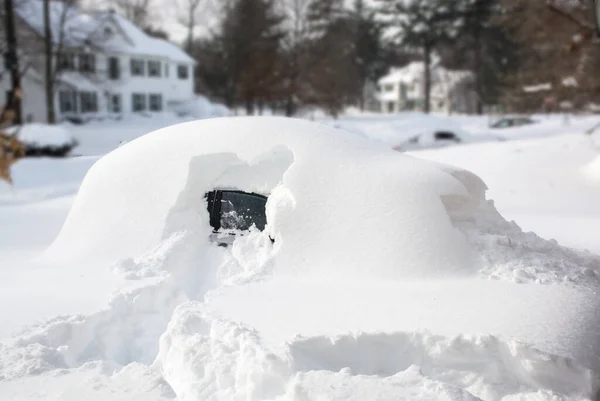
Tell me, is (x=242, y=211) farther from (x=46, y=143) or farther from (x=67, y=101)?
(x=67, y=101)

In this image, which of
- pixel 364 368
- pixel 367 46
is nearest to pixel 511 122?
pixel 367 46

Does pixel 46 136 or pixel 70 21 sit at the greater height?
pixel 70 21

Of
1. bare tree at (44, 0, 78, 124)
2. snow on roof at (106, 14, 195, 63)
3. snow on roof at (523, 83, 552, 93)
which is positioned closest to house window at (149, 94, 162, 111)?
snow on roof at (106, 14, 195, 63)

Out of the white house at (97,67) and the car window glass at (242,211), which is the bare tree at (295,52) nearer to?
the white house at (97,67)

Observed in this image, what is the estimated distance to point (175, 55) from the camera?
44062 millimetres

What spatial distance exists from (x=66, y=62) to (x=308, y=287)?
2895 cm

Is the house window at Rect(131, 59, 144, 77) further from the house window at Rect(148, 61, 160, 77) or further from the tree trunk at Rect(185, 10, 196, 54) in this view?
the tree trunk at Rect(185, 10, 196, 54)

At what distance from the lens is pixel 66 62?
3031cm

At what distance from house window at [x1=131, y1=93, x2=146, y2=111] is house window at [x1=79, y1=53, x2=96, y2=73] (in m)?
9.10

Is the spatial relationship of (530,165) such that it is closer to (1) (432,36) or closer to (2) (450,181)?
(2) (450,181)

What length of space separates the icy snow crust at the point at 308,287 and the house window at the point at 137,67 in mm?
36728

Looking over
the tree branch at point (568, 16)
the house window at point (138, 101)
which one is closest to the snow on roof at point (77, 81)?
the house window at point (138, 101)

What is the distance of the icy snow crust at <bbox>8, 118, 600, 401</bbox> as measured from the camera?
394 cm

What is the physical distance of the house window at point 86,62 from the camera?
31.3 m
